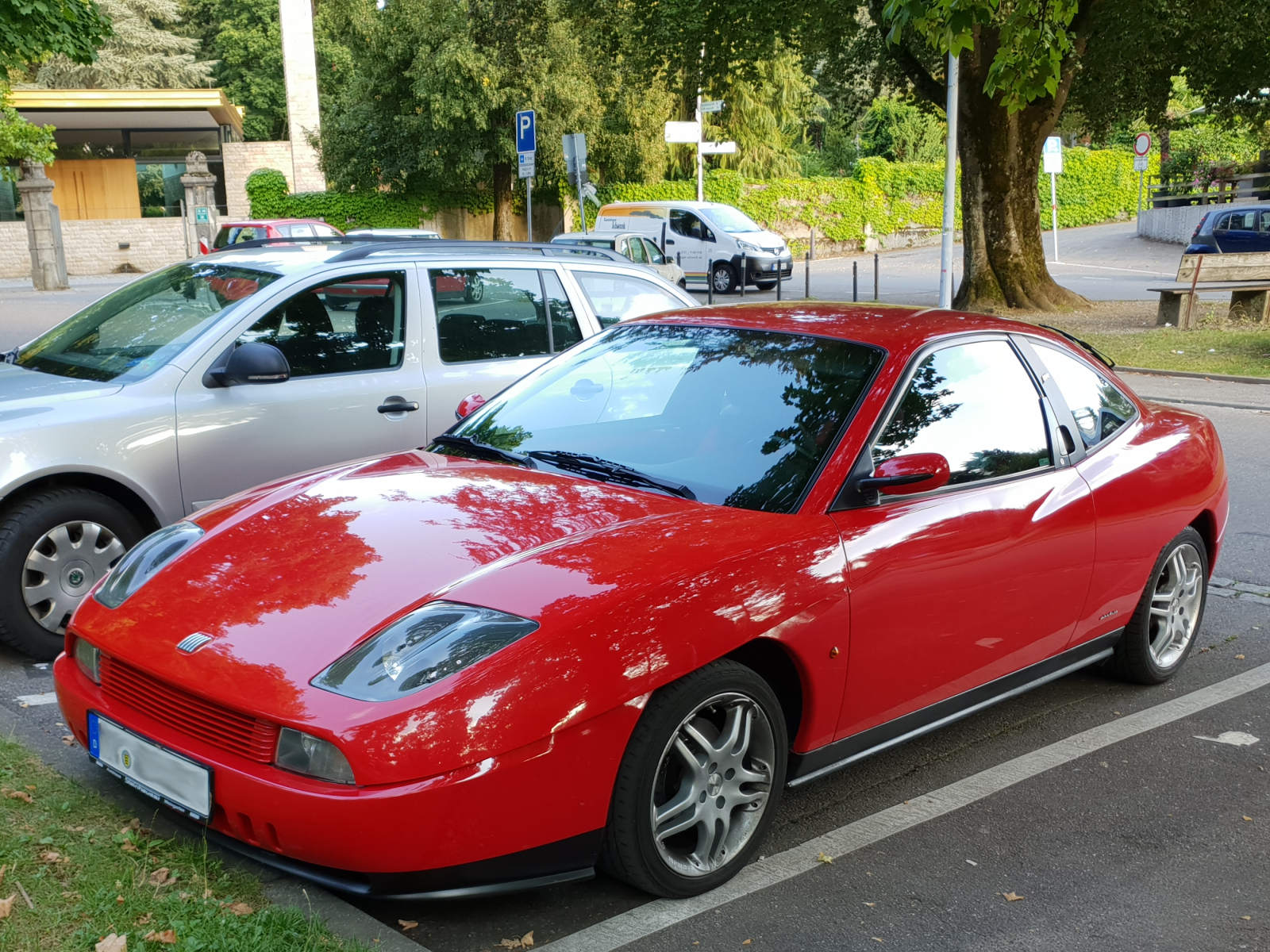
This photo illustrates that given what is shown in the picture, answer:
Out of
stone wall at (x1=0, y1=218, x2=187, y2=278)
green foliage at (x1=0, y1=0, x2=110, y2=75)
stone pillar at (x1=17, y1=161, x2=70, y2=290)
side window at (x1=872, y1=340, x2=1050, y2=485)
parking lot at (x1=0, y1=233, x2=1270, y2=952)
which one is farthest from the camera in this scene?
stone wall at (x1=0, y1=218, x2=187, y2=278)

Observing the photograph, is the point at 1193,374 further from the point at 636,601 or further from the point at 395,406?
the point at 636,601

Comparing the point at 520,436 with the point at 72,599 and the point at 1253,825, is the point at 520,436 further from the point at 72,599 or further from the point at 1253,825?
the point at 1253,825

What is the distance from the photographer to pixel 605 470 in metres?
3.97

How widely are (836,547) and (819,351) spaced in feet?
2.80

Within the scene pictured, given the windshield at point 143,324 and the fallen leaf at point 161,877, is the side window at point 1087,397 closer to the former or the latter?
the fallen leaf at point 161,877

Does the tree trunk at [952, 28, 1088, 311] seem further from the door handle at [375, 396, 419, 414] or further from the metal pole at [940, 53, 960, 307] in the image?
the door handle at [375, 396, 419, 414]

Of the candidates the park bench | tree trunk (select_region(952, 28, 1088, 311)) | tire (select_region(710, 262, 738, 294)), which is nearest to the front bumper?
the park bench

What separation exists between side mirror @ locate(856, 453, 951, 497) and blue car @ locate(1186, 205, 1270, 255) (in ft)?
99.8

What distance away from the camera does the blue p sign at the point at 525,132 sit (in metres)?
18.3

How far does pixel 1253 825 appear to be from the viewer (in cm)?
387

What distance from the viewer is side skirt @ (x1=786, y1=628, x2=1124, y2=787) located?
3586mm

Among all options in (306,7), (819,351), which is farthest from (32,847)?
(306,7)

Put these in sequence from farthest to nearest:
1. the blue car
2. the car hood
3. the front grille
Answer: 1. the blue car
2. the car hood
3. the front grille

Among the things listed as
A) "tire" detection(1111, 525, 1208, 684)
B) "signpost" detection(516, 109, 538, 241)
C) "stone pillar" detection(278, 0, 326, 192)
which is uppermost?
"stone pillar" detection(278, 0, 326, 192)
